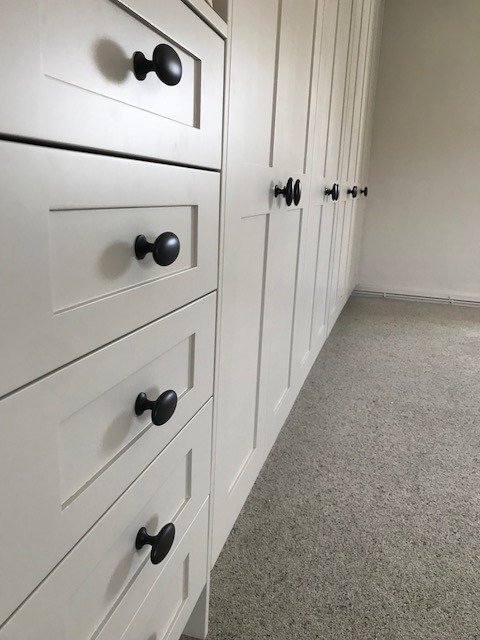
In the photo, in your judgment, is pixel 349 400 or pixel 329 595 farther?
pixel 349 400

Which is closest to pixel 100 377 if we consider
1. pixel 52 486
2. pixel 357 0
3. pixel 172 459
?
pixel 52 486

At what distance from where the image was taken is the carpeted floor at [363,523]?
968 mm

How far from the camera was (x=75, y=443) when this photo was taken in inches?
17.6

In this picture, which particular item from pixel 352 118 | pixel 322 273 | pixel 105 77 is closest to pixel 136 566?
pixel 105 77

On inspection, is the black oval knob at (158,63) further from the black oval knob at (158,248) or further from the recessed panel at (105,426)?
the recessed panel at (105,426)

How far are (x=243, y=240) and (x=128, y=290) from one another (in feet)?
1.42

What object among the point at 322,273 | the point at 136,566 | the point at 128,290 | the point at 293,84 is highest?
the point at 293,84

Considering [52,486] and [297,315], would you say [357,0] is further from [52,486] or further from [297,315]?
[52,486]

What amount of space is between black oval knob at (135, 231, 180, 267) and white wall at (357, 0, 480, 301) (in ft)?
11.6

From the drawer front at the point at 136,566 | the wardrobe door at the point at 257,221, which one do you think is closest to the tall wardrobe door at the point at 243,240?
the wardrobe door at the point at 257,221

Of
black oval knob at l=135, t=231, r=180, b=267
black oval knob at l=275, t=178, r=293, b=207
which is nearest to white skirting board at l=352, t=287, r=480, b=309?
black oval knob at l=275, t=178, r=293, b=207

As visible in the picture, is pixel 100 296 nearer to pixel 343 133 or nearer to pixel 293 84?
pixel 293 84

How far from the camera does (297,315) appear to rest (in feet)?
5.05

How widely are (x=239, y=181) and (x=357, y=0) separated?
1.62 m
